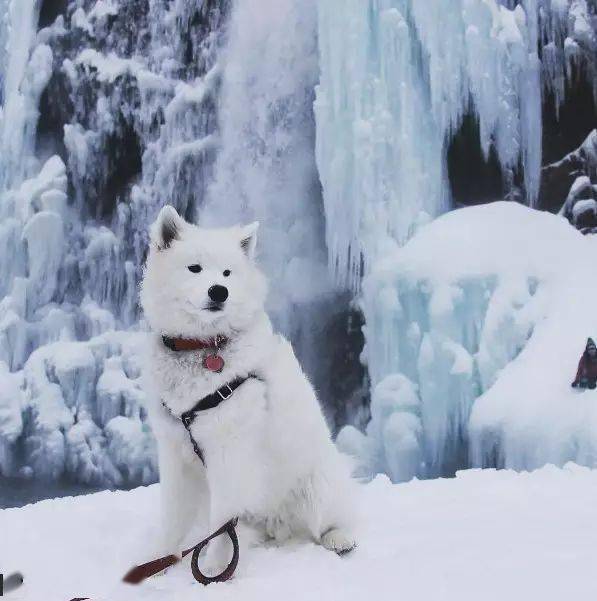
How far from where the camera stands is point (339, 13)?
156 inches

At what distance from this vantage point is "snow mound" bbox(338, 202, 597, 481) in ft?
11.4

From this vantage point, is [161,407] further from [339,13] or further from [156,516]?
[339,13]

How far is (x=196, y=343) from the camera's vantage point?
1679mm

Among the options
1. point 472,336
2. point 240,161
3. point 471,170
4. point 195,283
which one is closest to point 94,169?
point 240,161

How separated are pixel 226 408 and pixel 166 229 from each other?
0.51 m

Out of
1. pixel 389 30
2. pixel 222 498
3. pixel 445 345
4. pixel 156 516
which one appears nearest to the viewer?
pixel 222 498

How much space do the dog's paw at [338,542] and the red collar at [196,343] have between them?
2.04 feet

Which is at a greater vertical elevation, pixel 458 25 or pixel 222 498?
pixel 458 25

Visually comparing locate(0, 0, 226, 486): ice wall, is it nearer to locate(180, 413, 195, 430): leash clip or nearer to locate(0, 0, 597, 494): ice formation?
locate(0, 0, 597, 494): ice formation

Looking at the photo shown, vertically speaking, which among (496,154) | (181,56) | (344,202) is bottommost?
(344,202)

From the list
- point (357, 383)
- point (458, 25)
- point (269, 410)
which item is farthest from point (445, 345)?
point (269, 410)

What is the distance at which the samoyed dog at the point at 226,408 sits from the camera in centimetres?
161

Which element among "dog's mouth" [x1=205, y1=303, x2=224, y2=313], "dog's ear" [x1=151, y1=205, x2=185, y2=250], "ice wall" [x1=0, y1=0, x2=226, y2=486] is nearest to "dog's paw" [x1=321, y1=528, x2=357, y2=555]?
"dog's mouth" [x1=205, y1=303, x2=224, y2=313]

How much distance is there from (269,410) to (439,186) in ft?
8.45
